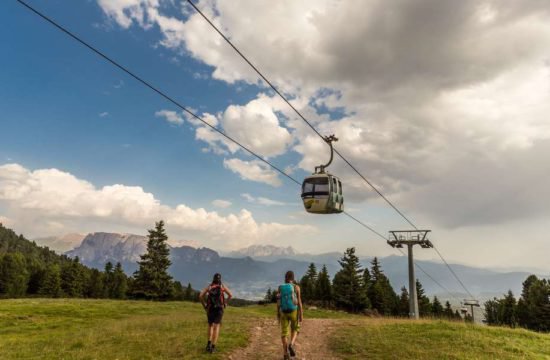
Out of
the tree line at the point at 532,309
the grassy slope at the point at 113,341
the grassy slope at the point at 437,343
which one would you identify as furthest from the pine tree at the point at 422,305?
the grassy slope at the point at 113,341

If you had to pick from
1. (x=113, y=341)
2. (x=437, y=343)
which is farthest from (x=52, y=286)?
(x=437, y=343)

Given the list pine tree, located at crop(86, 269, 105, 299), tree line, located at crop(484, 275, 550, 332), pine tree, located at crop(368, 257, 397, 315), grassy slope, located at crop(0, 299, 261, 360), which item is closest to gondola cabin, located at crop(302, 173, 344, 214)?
grassy slope, located at crop(0, 299, 261, 360)

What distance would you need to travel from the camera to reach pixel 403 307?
80500mm

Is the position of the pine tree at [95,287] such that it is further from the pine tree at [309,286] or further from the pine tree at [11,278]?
the pine tree at [309,286]

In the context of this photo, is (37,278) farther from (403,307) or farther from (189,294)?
(403,307)

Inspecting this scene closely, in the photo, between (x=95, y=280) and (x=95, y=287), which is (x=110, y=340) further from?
(x=95, y=280)

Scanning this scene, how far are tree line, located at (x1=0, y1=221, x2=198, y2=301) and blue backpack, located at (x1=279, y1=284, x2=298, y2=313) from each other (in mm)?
47562

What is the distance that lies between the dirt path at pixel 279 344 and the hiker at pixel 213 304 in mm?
961

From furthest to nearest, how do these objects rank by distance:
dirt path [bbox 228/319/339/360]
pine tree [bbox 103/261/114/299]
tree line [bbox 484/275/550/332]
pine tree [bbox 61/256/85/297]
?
1. pine tree [bbox 103/261/114/299]
2. pine tree [bbox 61/256/85/297]
3. tree line [bbox 484/275/550/332]
4. dirt path [bbox 228/319/339/360]

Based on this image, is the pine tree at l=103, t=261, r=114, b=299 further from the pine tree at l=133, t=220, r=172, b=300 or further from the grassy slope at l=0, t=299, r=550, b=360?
the grassy slope at l=0, t=299, r=550, b=360

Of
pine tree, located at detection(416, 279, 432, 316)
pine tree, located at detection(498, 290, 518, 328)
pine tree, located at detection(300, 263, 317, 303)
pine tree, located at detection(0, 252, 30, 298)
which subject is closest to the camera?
pine tree, located at detection(300, 263, 317, 303)

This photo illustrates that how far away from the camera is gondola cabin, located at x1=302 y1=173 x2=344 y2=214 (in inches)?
755

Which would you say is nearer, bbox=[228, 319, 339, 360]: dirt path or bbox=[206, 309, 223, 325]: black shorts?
bbox=[206, 309, 223, 325]: black shorts

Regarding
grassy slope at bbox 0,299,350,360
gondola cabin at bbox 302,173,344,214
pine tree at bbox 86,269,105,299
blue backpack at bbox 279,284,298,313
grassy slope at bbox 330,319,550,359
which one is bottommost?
pine tree at bbox 86,269,105,299
